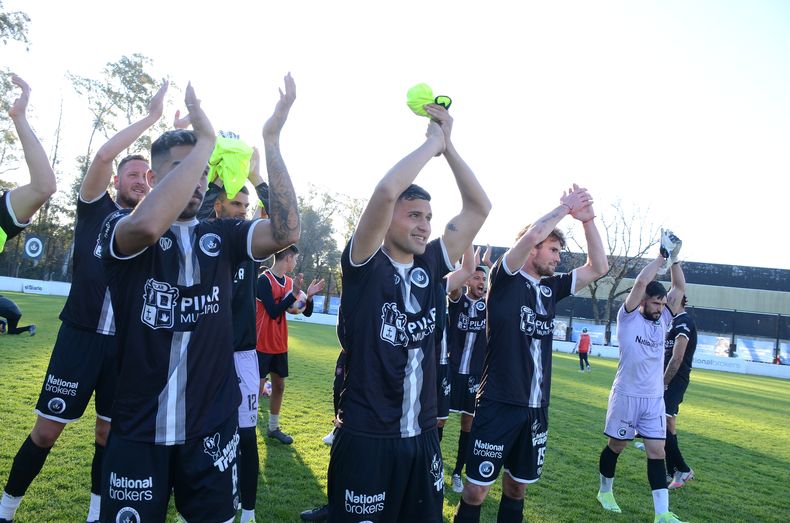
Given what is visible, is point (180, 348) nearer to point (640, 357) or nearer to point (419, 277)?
point (419, 277)

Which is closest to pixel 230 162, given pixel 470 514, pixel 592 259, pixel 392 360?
pixel 392 360

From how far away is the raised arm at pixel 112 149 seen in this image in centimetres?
352

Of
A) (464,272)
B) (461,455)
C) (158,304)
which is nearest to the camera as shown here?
(158,304)

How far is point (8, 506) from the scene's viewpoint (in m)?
4.17

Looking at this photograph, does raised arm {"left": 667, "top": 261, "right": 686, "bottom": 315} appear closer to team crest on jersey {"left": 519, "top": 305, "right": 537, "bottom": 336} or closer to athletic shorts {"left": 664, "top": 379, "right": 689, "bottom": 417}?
athletic shorts {"left": 664, "top": 379, "right": 689, "bottom": 417}

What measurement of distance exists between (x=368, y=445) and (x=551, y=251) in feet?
8.52

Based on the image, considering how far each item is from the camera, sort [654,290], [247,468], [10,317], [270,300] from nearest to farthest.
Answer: [247,468] < [654,290] < [270,300] < [10,317]

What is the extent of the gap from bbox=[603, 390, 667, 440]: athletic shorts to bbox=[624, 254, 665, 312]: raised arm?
1.08 meters

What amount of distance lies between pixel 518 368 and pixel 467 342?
2.86m

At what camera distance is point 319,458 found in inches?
280

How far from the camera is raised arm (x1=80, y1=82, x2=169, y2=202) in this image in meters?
3.52

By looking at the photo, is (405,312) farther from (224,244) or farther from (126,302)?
(126,302)

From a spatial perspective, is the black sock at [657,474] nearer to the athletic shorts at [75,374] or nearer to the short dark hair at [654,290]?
the short dark hair at [654,290]

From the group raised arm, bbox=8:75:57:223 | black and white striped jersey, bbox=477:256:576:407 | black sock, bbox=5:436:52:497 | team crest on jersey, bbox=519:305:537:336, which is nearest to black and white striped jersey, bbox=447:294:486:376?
black and white striped jersey, bbox=477:256:576:407
